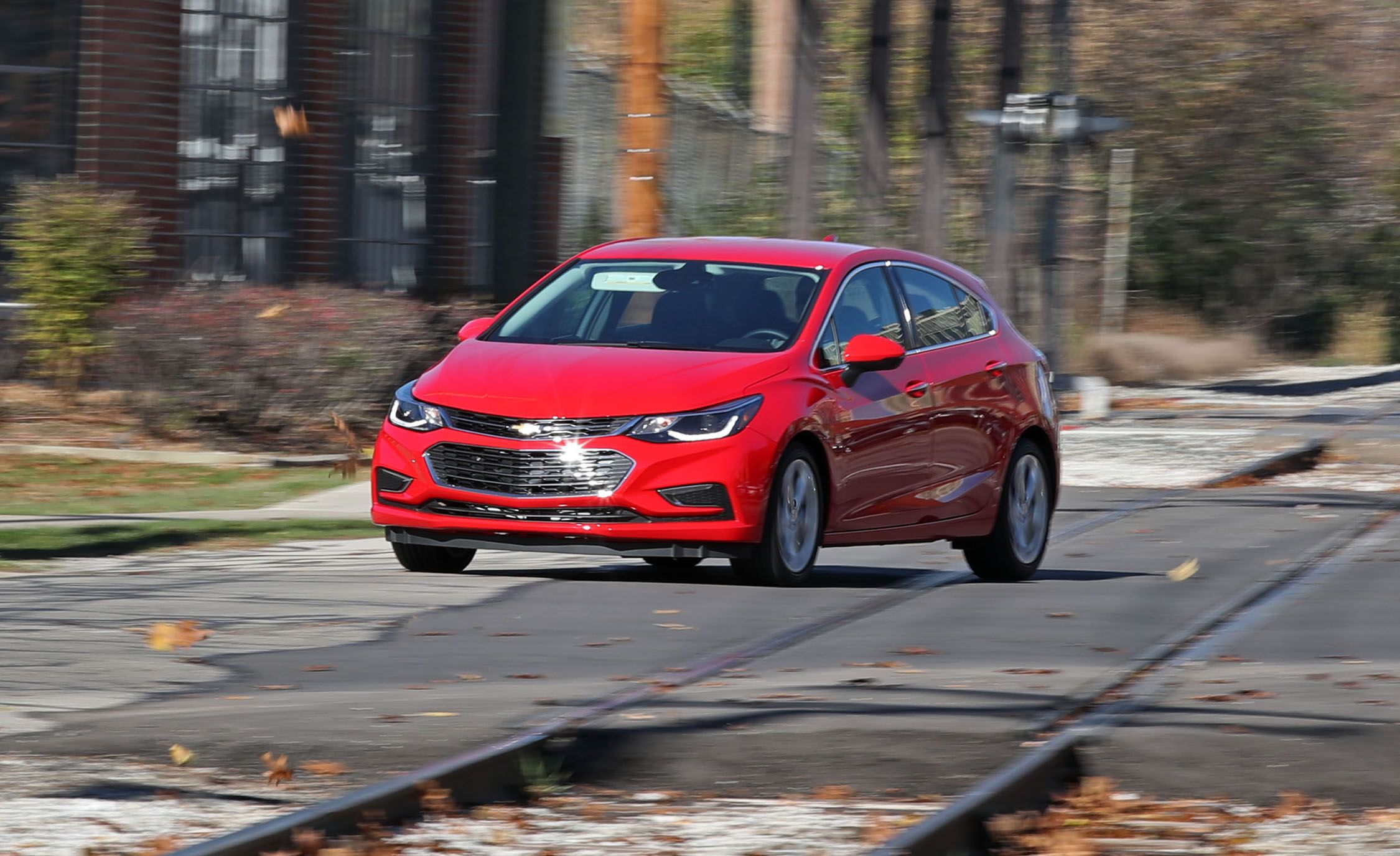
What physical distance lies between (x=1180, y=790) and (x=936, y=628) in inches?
133

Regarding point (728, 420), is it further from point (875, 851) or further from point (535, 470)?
point (875, 851)

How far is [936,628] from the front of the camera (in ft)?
31.5

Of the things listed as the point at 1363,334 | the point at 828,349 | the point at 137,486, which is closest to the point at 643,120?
the point at 137,486

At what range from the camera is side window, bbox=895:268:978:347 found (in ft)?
38.5

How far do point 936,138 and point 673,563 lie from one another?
16660 millimetres

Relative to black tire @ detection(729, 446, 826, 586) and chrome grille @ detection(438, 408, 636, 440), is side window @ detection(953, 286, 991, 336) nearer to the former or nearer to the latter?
black tire @ detection(729, 446, 826, 586)

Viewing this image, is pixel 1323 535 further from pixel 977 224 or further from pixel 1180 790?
pixel 977 224

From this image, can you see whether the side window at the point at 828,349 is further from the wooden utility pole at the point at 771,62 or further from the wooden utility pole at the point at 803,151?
the wooden utility pole at the point at 771,62

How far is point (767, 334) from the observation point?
35.7 feet

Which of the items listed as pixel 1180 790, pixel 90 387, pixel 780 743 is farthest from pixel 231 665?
pixel 90 387

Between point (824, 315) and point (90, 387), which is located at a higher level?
point (824, 315)

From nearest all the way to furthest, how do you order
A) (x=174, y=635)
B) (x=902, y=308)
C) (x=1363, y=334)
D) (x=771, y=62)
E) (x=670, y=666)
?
(x=670, y=666)
(x=174, y=635)
(x=902, y=308)
(x=1363, y=334)
(x=771, y=62)

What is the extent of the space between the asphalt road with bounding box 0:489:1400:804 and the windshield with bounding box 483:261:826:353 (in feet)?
3.49

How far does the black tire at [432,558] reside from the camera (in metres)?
10.9
